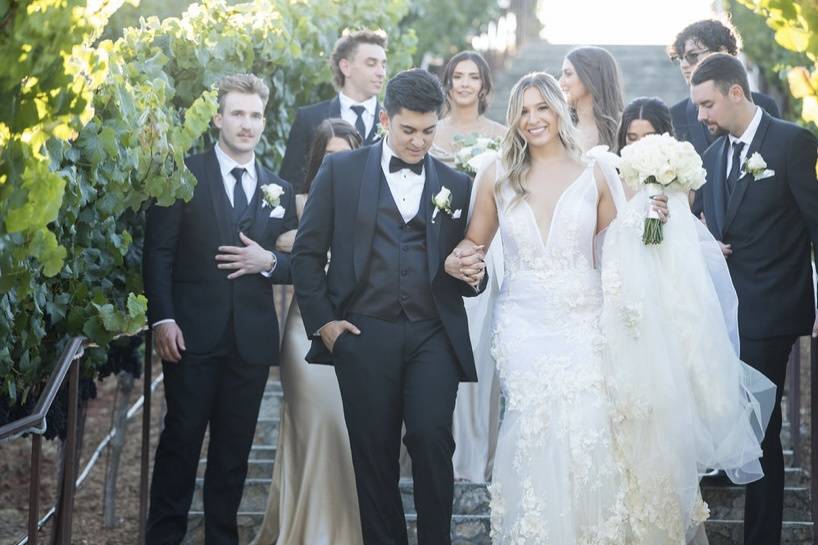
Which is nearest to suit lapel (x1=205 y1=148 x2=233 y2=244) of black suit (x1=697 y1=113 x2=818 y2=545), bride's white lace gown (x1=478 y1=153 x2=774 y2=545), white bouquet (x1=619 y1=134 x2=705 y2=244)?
bride's white lace gown (x1=478 y1=153 x2=774 y2=545)

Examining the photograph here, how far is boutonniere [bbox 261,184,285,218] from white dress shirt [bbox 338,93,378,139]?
152cm

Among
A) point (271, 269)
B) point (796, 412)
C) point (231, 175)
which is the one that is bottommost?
point (796, 412)

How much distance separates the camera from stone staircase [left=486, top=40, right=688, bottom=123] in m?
15.4

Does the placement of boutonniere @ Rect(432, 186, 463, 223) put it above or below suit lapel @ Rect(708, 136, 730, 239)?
below

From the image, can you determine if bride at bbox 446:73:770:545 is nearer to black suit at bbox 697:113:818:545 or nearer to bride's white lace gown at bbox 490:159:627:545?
bride's white lace gown at bbox 490:159:627:545

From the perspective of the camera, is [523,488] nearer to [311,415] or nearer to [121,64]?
[311,415]

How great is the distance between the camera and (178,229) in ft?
21.9

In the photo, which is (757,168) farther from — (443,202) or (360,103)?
A: (360,103)

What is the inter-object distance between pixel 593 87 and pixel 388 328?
95.9 inches

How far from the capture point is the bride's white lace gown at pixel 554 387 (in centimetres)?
548

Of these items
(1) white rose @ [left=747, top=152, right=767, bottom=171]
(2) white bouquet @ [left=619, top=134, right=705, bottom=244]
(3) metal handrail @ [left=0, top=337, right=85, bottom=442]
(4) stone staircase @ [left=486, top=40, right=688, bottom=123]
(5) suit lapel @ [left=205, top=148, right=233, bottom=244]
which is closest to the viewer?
(3) metal handrail @ [left=0, top=337, right=85, bottom=442]

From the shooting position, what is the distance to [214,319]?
664 cm

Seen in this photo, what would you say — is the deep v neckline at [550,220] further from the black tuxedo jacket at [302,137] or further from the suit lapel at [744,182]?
the black tuxedo jacket at [302,137]

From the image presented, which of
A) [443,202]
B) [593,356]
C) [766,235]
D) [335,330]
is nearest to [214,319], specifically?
[335,330]
